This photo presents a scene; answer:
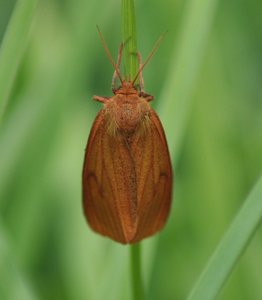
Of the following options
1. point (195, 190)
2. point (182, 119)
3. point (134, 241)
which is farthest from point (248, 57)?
point (134, 241)

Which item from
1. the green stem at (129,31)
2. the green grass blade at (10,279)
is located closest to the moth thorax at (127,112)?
the green grass blade at (10,279)

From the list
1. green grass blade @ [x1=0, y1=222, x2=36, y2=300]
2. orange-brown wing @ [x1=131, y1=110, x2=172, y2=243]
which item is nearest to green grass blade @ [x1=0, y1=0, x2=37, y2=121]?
green grass blade @ [x1=0, y1=222, x2=36, y2=300]

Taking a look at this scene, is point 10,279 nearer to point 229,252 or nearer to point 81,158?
point 229,252

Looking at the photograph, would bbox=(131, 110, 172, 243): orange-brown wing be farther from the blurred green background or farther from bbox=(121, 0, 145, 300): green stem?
bbox=(121, 0, 145, 300): green stem

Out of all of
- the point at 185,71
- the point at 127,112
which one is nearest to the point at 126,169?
the point at 127,112

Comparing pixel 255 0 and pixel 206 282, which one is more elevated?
pixel 255 0

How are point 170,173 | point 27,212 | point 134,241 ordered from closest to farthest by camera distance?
1. point 134,241
2. point 170,173
3. point 27,212

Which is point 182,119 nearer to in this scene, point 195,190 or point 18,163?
point 195,190
